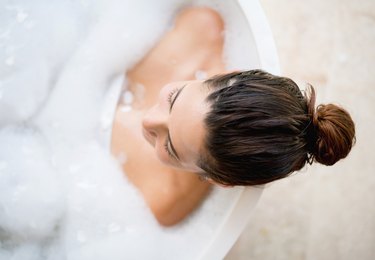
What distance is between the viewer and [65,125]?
4.12 feet

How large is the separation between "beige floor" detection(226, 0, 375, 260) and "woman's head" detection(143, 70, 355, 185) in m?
0.67

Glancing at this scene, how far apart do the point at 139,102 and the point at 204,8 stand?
1.05 ft

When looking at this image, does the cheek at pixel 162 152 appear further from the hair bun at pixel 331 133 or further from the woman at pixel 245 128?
the hair bun at pixel 331 133

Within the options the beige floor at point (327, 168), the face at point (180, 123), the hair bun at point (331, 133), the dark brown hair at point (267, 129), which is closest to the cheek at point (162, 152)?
the face at point (180, 123)

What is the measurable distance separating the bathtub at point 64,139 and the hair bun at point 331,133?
22.4 inches

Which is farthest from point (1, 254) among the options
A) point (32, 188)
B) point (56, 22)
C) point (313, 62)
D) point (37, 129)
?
point (313, 62)

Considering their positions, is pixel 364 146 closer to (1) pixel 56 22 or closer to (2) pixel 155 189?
(2) pixel 155 189

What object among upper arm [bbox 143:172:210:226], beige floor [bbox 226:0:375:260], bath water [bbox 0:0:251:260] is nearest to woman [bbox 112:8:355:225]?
upper arm [bbox 143:172:210:226]

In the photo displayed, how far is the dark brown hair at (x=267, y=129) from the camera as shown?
71 cm

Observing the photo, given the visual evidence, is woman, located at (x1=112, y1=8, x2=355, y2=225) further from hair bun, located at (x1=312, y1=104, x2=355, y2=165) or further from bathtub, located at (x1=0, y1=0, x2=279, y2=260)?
bathtub, located at (x1=0, y1=0, x2=279, y2=260)

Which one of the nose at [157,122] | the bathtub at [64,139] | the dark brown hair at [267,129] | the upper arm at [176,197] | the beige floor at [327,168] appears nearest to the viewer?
the dark brown hair at [267,129]

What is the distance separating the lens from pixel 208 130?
74 centimetres

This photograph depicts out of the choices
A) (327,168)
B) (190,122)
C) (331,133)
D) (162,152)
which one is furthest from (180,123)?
(327,168)

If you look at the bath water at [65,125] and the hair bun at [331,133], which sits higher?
the hair bun at [331,133]
